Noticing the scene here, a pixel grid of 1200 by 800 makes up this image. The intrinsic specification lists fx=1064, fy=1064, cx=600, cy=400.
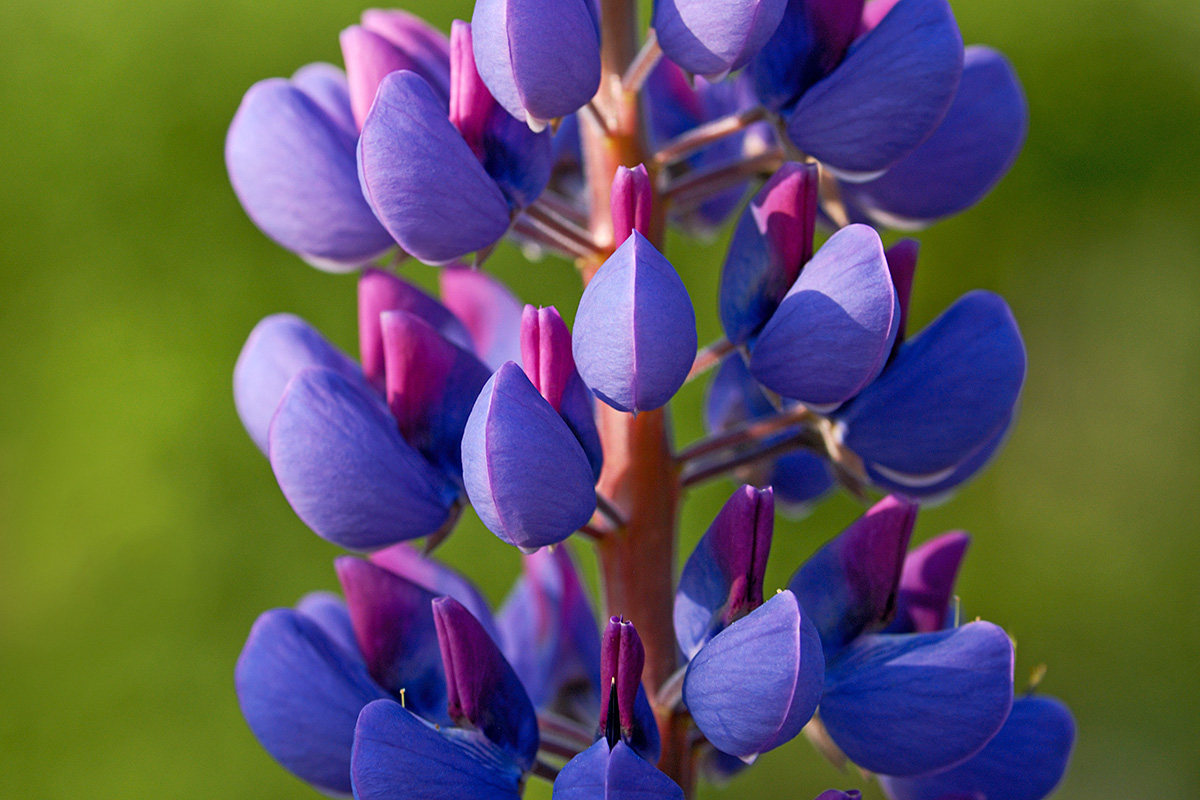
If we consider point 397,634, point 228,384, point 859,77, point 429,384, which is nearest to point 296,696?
point 397,634

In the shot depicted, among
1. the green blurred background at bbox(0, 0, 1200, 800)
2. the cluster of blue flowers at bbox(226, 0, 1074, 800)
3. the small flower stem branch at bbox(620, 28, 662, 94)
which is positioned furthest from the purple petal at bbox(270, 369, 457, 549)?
the green blurred background at bbox(0, 0, 1200, 800)

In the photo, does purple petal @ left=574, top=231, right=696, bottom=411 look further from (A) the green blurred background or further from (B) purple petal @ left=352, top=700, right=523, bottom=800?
(A) the green blurred background

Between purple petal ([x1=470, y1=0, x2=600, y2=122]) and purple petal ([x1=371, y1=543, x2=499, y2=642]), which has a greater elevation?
purple petal ([x1=470, y1=0, x2=600, y2=122])

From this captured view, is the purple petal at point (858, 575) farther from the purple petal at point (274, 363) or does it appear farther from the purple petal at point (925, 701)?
the purple petal at point (274, 363)

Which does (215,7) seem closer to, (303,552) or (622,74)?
(303,552)

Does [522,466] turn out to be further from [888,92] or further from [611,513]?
[888,92]
